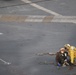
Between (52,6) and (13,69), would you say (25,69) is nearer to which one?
(13,69)

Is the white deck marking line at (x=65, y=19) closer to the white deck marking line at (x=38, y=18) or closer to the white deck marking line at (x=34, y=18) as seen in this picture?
the white deck marking line at (x=38, y=18)

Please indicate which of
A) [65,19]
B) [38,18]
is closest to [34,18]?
[38,18]

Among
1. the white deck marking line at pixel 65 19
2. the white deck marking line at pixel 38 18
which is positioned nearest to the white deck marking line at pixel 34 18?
the white deck marking line at pixel 38 18

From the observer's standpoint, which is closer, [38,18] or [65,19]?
[65,19]

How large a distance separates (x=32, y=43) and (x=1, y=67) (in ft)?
16.6

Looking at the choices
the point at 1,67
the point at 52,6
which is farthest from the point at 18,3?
the point at 1,67

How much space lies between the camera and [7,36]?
35094 mm

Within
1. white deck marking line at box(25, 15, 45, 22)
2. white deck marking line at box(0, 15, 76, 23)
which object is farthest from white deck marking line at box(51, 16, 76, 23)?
white deck marking line at box(25, 15, 45, 22)

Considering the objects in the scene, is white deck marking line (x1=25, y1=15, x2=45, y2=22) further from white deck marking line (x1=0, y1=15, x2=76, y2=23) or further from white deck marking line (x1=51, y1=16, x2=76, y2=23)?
white deck marking line (x1=51, y1=16, x2=76, y2=23)

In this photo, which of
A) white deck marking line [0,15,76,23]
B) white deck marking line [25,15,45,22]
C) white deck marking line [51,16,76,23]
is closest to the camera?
white deck marking line [51,16,76,23]

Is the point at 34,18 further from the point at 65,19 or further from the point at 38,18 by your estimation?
the point at 65,19

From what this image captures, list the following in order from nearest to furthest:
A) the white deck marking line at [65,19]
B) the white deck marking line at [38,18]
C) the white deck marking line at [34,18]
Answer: the white deck marking line at [65,19] → the white deck marking line at [38,18] → the white deck marking line at [34,18]

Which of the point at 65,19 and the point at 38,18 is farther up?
the point at 65,19

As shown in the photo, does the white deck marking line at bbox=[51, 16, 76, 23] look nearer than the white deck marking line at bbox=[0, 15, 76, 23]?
Yes
